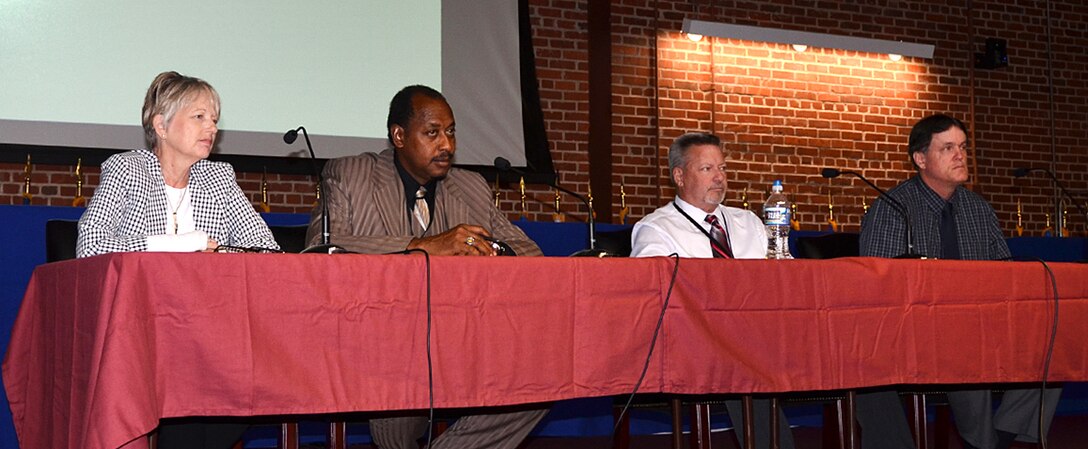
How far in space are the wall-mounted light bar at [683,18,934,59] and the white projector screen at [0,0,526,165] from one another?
1126 millimetres

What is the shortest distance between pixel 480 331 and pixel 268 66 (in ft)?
10.5

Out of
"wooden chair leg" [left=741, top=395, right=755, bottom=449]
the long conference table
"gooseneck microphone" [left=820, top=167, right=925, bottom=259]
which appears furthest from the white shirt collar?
the long conference table

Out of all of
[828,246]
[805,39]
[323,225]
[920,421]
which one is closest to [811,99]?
[805,39]

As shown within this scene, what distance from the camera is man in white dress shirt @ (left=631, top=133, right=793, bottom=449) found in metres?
3.10

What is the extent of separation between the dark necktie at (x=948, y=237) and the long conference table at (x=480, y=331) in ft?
2.30

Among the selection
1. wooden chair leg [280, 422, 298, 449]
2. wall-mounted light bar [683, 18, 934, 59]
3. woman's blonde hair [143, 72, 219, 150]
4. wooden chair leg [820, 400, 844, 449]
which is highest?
wall-mounted light bar [683, 18, 934, 59]

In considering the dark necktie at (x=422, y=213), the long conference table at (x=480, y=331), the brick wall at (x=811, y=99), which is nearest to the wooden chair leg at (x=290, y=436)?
the long conference table at (x=480, y=331)

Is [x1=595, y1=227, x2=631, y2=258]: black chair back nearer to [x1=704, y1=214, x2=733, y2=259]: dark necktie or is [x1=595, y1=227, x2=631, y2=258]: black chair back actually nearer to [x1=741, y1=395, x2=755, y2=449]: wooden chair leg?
[x1=704, y1=214, x2=733, y2=259]: dark necktie

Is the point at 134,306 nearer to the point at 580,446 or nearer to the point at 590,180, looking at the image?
the point at 580,446

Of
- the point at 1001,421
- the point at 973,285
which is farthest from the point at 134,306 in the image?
the point at 1001,421

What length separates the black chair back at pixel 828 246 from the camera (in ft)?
11.8

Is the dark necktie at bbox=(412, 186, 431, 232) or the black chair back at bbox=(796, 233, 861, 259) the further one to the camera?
the black chair back at bbox=(796, 233, 861, 259)

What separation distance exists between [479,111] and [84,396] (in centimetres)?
371

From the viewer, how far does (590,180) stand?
5.81 meters
